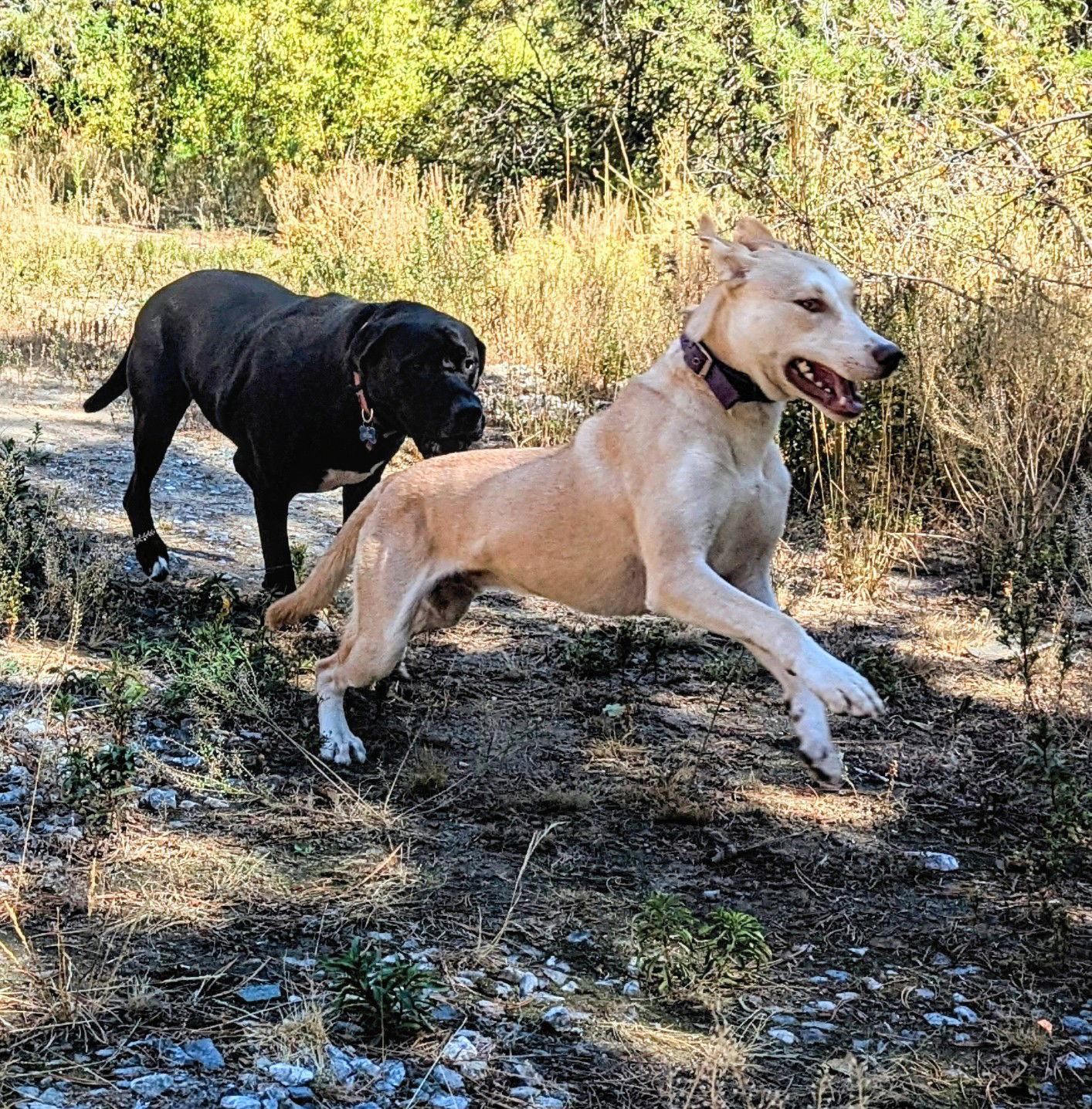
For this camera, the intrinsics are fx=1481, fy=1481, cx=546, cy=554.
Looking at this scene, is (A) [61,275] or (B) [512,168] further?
(B) [512,168]

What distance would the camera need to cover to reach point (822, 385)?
416 centimetres

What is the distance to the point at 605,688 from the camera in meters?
5.64

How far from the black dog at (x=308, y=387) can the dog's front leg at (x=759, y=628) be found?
1886 mm

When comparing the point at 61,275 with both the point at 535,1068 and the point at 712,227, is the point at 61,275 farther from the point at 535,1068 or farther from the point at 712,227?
the point at 535,1068

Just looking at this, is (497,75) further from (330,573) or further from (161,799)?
(161,799)

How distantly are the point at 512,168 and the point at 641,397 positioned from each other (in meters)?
13.3

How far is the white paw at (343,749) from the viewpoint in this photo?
15.8 ft

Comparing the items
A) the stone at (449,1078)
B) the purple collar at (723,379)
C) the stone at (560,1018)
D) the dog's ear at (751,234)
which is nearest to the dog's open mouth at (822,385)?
the purple collar at (723,379)

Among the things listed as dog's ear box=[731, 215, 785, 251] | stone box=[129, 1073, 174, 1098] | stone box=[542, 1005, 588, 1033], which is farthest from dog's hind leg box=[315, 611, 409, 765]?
stone box=[129, 1073, 174, 1098]

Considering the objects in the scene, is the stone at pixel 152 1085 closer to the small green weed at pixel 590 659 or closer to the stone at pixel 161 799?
the stone at pixel 161 799

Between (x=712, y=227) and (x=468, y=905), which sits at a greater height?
(x=712, y=227)

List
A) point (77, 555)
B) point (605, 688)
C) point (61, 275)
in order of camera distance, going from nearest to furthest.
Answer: point (605, 688)
point (77, 555)
point (61, 275)

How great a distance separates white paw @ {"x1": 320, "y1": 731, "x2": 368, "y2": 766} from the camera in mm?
4824

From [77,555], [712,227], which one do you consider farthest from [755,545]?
[77,555]
